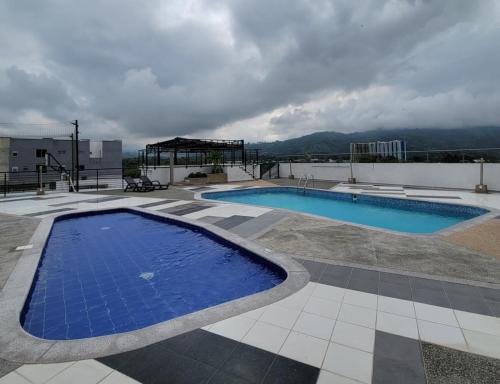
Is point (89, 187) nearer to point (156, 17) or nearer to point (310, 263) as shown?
point (156, 17)

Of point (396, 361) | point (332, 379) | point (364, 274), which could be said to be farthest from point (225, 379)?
point (364, 274)

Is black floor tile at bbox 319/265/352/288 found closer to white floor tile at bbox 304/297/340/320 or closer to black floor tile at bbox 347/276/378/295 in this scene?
black floor tile at bbox 347/276/378/295

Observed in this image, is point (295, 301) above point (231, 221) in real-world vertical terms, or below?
below

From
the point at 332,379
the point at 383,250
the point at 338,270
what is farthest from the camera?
the point at 383,250

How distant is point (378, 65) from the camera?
12992mm

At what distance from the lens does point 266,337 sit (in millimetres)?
2432

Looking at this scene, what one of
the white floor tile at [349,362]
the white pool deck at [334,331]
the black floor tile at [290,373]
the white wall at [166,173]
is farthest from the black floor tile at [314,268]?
the white wall at [166,173]

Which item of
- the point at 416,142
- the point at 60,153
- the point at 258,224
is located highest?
the point at 416,142

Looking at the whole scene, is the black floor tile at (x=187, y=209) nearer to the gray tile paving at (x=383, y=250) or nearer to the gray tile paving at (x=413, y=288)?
the gray tile paving at (x=383, y=250)

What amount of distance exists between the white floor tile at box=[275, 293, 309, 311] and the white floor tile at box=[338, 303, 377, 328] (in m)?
0.42

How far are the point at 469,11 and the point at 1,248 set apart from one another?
14.2 m

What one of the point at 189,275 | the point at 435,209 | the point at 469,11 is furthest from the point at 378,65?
the point at 189,275

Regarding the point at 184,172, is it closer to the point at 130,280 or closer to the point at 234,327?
the point at 130,280

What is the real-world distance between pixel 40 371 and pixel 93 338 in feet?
1.57
